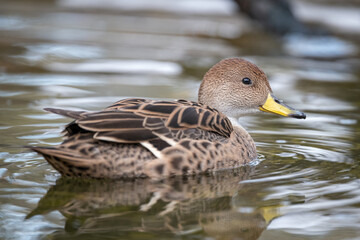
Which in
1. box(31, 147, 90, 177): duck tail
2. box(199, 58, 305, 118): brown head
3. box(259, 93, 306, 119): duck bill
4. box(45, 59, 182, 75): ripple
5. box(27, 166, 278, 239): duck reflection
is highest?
box(199, 58, 305, 118): brown head

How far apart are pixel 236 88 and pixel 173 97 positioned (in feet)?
8.71

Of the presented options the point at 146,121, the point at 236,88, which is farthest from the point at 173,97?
the point at 146,121

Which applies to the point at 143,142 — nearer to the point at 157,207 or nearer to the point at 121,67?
the point at 157,207

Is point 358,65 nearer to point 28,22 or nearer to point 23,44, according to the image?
point 23,44

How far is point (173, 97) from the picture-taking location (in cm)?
949

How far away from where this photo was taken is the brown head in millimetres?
6879

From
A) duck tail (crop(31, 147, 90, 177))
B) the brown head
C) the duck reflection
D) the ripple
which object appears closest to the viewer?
the duck reflection

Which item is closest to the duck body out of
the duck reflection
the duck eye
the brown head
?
the duck reflection

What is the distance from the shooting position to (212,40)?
15.1m

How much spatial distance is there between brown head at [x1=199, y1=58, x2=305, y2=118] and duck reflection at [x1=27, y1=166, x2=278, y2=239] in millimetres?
1040

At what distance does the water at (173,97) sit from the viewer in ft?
15.9

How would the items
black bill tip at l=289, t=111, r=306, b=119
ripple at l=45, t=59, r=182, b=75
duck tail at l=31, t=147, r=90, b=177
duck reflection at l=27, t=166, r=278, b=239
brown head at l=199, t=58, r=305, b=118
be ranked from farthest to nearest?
ripple at l=45, t=59, r=182, b=75
brown head at l=199, t=58, r=305, b=118
black bill tip at l=289, t=111, r=306, b=119
duck tail at l=31, t=147, r=90, b=177
duck reflection at l=27, t=166, r=278, b=239

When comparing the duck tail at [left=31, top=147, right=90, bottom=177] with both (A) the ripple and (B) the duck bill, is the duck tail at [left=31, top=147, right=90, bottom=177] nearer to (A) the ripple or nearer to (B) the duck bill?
(B) the duck bill

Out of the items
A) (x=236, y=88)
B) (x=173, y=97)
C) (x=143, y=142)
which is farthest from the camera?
(x=173, y=97)
